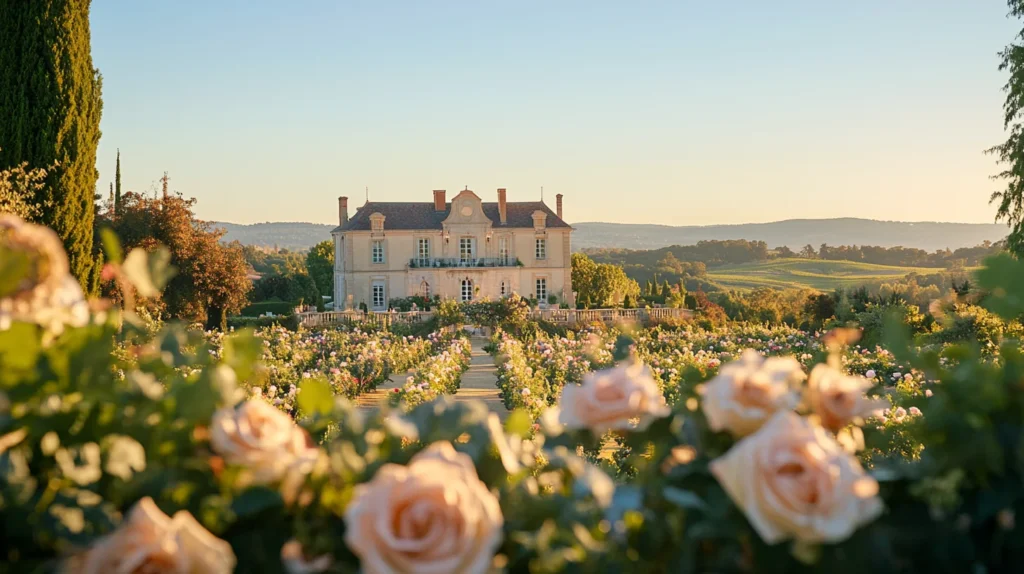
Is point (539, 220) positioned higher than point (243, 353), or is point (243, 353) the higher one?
point (539, 220)

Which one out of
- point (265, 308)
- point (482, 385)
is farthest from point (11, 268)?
point (265, 308)

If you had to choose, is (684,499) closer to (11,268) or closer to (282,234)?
(11,268)

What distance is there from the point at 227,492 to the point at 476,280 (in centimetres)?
3658

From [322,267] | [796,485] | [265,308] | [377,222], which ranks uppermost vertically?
[377,222]

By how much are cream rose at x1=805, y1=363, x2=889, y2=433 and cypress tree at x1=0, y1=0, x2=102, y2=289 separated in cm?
1355

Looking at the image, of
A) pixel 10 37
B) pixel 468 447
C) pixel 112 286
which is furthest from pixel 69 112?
pixel 468 447

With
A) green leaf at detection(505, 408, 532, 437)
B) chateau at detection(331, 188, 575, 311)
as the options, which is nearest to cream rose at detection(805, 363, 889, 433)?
green leaf at detection(505, 408, 532, 437)

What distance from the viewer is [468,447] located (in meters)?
1.43

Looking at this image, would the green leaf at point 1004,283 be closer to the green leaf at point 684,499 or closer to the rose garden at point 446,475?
the rose garden at point 446,475

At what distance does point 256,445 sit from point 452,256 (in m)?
36.9

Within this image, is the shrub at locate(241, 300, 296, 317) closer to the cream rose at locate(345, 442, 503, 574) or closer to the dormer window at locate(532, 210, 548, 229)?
the dormer window at locate(532, 210, 548, 229)

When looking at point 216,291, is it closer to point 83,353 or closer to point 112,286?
point 112,286

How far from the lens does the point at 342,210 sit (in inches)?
1554

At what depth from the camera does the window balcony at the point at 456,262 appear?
37750 millimetres
